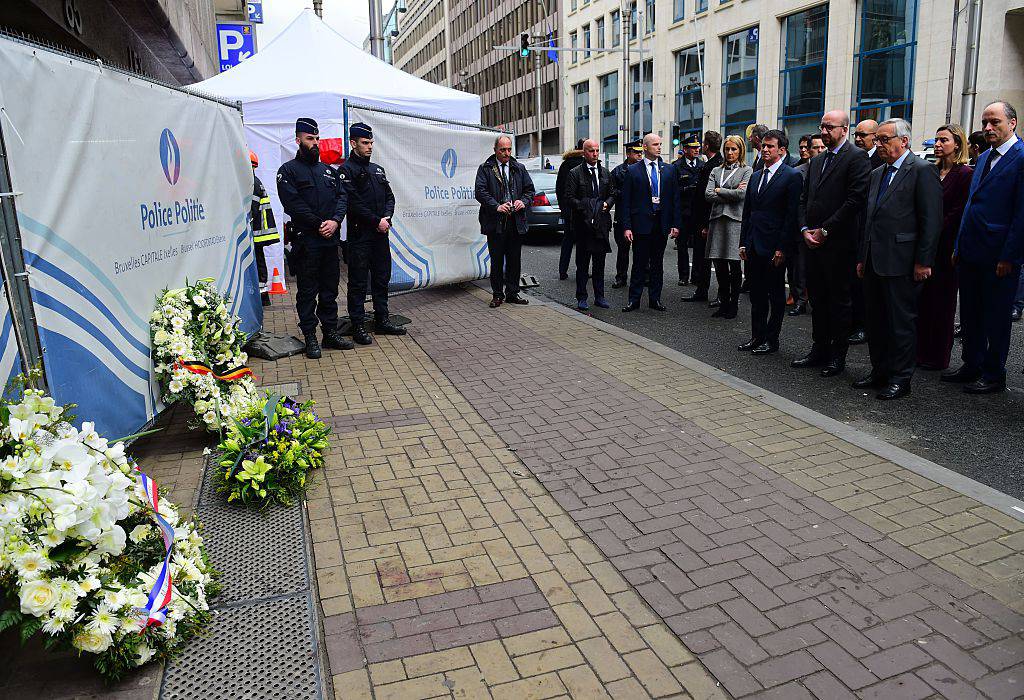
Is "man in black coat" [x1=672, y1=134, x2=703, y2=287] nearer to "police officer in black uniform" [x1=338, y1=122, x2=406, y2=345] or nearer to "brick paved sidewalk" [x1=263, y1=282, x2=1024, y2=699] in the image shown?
"police officer in black uniform" [x1=338, y1=122, x2=406, y2=345]

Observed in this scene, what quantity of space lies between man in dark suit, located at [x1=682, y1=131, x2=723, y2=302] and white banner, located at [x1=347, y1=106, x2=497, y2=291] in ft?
10.3

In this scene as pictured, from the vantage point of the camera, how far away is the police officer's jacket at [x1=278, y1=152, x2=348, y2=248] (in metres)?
7.82

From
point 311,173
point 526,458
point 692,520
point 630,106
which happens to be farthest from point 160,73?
point 630,106

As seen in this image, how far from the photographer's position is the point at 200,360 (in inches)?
224

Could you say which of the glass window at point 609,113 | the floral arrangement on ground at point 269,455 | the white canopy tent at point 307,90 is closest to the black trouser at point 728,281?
the floral arrangement on ground at point 269,455

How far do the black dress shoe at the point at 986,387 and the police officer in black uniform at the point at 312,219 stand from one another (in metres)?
5.82

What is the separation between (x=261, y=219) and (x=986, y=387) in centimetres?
826

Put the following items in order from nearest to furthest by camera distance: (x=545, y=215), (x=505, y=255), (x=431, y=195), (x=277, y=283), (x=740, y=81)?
A: (x=431, y=195)
(x=505, y=255)
(x=277, y=283)
(x=545, y=215)
(x=740, y=81)

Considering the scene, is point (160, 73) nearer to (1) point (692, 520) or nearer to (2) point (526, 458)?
(2) point (526, 458)

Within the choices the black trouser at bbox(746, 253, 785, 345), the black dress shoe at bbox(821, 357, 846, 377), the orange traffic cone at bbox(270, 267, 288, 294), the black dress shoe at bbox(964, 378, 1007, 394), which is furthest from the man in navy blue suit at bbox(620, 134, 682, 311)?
the orange traffic cone at bbox(270, 267, 288, 294)

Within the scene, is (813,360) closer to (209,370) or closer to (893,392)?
(893,392)

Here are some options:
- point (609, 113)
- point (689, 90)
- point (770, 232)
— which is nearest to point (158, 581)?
point (770, 232)

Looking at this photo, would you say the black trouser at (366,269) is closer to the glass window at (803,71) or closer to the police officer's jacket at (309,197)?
the police officer's jacket at (309,197)

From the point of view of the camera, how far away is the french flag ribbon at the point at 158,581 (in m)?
3.13
